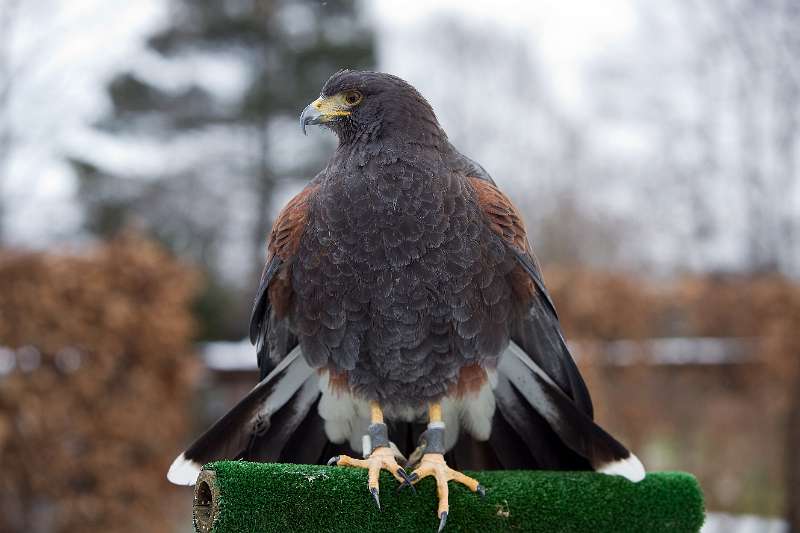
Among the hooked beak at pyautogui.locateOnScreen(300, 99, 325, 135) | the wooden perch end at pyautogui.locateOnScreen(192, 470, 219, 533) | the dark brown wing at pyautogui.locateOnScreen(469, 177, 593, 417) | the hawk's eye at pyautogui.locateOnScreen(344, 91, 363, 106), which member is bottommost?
the wooden perch end at pyautogui.locateOnScreen(192, 470, 219, 533)

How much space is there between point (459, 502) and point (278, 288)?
0.91 m

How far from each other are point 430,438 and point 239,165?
8.98 meters

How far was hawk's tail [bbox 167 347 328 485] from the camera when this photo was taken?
2520mm

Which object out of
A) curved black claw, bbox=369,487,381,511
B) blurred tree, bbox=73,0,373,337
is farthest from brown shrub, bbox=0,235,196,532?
curved black claw, bbox=369,487,381,511

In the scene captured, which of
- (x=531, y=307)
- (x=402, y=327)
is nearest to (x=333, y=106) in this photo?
(x=402, y=327)

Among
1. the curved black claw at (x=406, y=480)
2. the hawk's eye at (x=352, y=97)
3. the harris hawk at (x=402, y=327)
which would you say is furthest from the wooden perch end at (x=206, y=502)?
the hawk's eye at (x=352, y=97)

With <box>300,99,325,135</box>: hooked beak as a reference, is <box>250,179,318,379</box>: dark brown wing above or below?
below

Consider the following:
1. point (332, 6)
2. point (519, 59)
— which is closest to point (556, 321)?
point (332, 6)

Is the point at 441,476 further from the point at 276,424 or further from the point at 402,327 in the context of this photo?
the point at 276,424

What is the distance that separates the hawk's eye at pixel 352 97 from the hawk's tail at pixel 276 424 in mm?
873

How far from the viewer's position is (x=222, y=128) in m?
10.2

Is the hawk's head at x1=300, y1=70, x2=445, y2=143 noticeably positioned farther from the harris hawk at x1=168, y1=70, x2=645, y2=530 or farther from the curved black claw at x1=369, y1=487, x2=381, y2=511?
the curved black claw at x1=369, y1=487, x2=381, y2=511

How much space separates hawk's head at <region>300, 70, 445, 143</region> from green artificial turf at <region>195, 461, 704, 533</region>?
1.10 m

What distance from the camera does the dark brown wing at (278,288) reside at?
8.39ft
